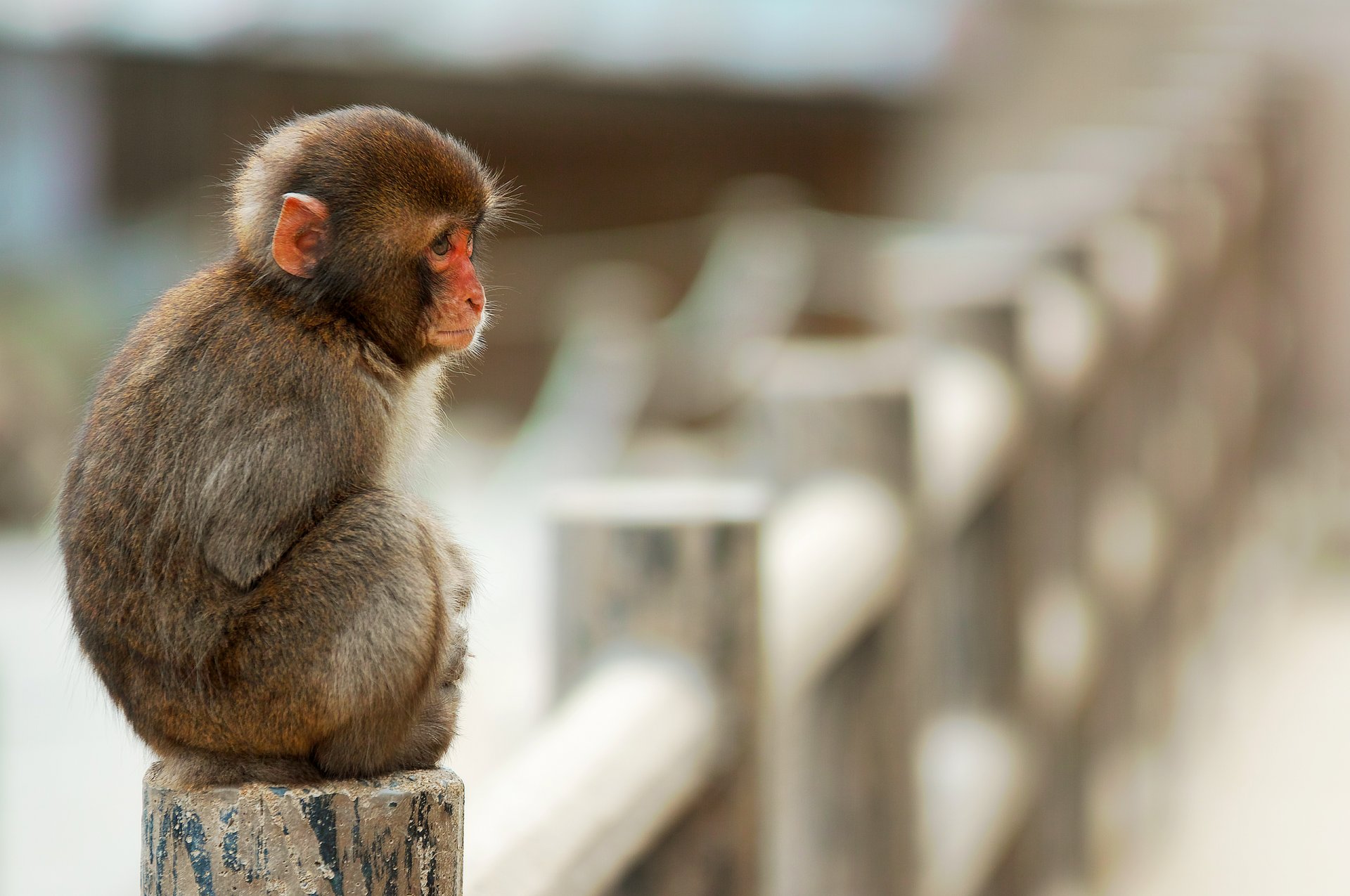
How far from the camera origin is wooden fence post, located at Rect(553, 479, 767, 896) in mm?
1885

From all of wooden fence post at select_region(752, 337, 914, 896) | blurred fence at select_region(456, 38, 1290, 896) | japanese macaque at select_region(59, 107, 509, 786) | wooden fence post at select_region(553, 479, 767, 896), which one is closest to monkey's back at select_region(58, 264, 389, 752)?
japanese macaque at select_region(59, 107, 509, 786)

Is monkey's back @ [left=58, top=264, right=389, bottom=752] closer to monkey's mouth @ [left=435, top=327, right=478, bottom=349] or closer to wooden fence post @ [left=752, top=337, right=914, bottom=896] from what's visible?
monkey's mouth @ [left=435, top=327, right=478, bottom=349]

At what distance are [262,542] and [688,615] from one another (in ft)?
2.57

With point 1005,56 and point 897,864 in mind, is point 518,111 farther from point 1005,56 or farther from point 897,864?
point 897,864

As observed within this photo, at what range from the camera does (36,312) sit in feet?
30.9

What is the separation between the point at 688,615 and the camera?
1.90 meters

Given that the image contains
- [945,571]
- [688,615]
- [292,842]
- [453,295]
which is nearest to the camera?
[292,842]

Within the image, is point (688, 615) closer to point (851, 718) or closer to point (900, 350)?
point (851, 718)

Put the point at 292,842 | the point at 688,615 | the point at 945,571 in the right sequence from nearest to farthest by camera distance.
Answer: the point at 292,842 → the point at 688,615 → the point at 945,571

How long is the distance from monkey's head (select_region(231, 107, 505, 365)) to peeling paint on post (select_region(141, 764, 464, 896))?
1.35 ft

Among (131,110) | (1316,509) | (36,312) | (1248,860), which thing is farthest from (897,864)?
(131,110)

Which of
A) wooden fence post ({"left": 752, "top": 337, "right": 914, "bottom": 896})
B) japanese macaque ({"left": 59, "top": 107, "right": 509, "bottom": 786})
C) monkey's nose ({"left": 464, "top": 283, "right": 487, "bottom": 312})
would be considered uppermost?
monkey's nose ({"left": 464, "top": 283, "right": 487, "bottom": 312})

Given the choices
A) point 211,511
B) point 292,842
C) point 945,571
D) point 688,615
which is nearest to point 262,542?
point 211,511

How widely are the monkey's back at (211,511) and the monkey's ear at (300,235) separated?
0.05 meters
